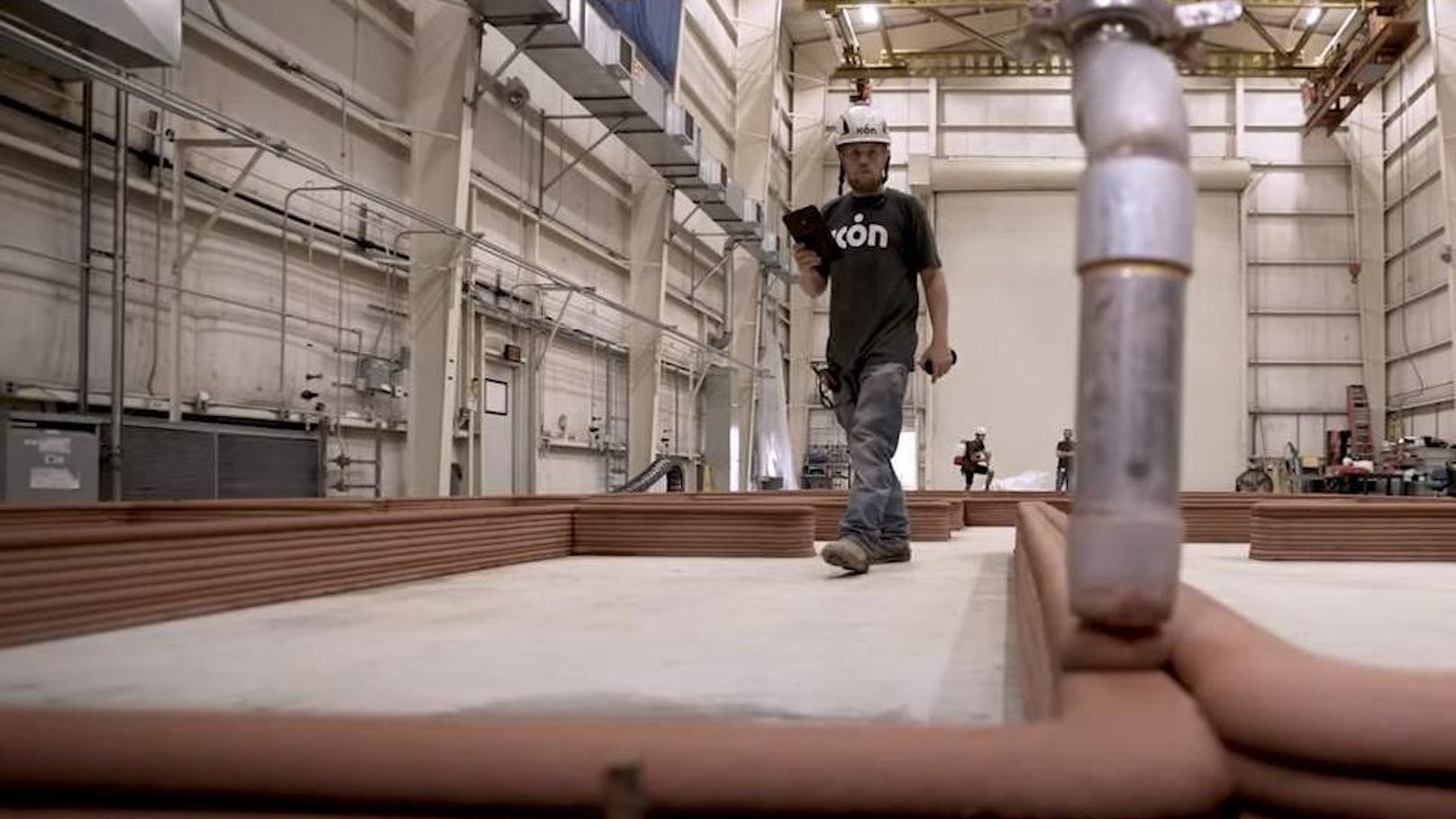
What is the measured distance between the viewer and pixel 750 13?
16.7 m

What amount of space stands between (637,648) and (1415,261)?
62.5ft

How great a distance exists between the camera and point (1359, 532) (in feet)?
13.2

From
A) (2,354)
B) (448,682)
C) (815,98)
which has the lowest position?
(448,682)

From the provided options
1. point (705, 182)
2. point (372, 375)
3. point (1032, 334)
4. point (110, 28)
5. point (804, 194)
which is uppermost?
point (804, 194)

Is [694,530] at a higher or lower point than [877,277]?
lower

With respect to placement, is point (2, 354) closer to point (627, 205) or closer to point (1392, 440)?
point (627, 205)

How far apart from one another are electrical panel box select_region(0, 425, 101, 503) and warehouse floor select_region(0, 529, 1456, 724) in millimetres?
3195

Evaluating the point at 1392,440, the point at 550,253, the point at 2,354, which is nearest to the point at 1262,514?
the point at 2,354

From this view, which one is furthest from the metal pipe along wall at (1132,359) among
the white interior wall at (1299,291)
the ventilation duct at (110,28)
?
the white interior wall at (1299,291)

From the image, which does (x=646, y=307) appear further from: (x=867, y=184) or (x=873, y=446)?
(x=873, y=446)

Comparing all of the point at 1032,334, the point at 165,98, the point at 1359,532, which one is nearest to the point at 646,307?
the point at 165,98

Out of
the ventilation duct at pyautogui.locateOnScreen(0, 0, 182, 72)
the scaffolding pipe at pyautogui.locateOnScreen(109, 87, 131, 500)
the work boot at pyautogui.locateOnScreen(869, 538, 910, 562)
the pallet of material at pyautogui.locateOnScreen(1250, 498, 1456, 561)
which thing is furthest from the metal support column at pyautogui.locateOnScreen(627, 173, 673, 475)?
the work boot at pyautogui.locateOnScreen(869, 538, 910, 562)

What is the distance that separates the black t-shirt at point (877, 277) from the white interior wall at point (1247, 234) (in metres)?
15.8

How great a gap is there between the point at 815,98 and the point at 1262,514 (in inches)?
655
